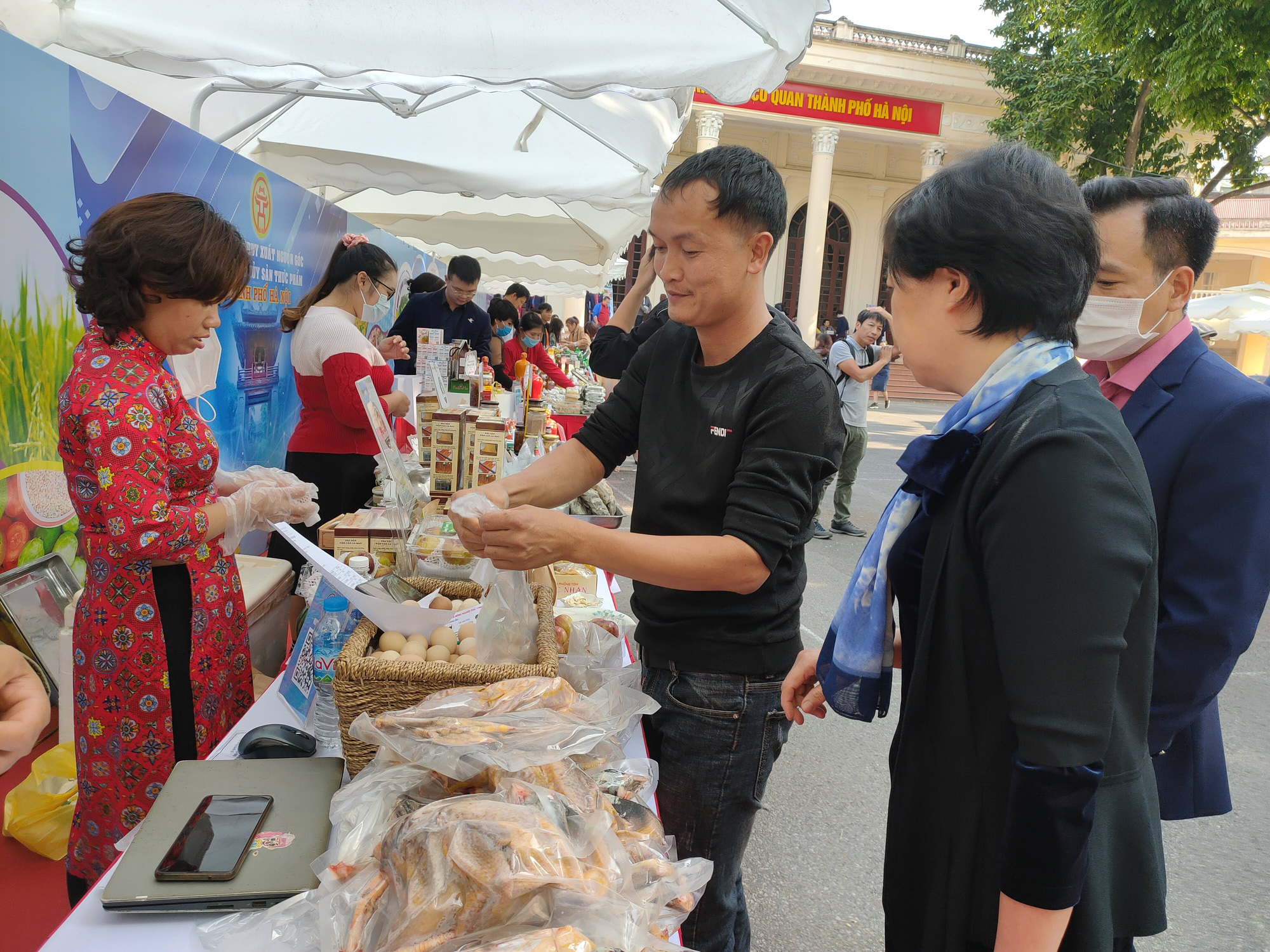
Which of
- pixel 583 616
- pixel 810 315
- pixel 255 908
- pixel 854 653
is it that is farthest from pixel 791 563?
pixel 810 315

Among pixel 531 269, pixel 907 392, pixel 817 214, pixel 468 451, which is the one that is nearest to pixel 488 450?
pixel 468 451

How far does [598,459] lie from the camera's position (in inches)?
81.1

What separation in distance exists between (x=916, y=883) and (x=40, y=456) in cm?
279

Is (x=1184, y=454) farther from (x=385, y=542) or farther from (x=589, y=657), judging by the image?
(x=385, y=542)

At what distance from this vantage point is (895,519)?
4.06ft

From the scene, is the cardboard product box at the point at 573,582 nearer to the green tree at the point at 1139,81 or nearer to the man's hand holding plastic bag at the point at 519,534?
the man's hand holding plastic bag at the point at 519,534

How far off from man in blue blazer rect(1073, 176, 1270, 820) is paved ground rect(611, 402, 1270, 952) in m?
1.16

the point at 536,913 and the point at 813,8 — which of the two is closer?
the point at 536,913

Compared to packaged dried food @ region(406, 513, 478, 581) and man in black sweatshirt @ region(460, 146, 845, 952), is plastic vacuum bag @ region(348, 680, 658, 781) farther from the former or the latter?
packaged dried food @ region(406, 513, 478, 581)

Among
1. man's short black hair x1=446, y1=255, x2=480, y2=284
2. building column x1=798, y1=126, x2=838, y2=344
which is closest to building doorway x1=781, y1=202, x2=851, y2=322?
building column x1=798, y1=126, x2=838, y2=344

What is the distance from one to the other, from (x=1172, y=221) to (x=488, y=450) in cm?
203

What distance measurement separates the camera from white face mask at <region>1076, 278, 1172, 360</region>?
71.8 inches

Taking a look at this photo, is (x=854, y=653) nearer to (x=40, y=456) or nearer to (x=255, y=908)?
(x=255, y=908)

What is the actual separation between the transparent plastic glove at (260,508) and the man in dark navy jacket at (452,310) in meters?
4.22
